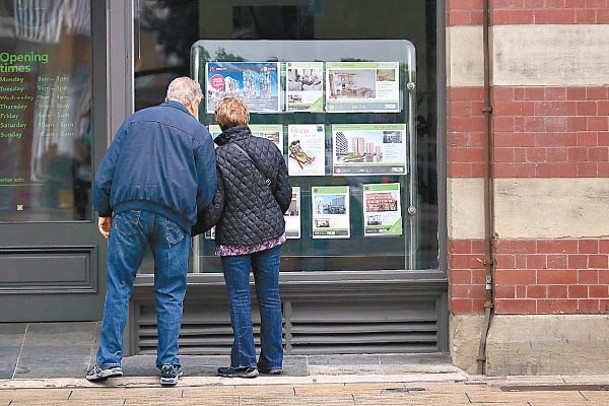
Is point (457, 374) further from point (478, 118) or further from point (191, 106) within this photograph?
point (191, 106)

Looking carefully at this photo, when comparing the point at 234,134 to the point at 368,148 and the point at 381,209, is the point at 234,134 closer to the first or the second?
the point at 368,148

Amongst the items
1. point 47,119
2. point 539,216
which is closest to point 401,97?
point 539,216

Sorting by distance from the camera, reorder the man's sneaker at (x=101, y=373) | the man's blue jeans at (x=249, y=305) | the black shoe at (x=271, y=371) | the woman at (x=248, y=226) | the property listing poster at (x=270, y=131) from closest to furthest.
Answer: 1. the man's sneaker at (x=101, y=373)
2. the woman at (x=248, y=226)
3. the man's blue jeans at (x=249, y=305)
4. the black shoe at (x=271, y=371)
5. the property listing poster at (x=270, y=131)

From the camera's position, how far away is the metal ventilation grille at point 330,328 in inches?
308

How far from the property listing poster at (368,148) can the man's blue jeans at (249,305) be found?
3.21 feet

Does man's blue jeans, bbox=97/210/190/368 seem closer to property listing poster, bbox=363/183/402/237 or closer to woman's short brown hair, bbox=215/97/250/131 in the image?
woman's short brown hair, bbox=215/97/250/131

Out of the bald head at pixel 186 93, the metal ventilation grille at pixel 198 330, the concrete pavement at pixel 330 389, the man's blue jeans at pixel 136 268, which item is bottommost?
the concrete pavement at pixel 330 389

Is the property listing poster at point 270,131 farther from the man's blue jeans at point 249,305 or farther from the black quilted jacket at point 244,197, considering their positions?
the man's blue jeans at point 249,305

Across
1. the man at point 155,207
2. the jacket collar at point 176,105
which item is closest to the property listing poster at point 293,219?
the man at point 155,207

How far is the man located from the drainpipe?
5.86ft

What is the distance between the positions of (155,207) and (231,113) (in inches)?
31.2

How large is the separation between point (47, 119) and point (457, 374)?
382 cm

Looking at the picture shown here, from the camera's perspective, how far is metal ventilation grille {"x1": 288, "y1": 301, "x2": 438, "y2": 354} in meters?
7.86

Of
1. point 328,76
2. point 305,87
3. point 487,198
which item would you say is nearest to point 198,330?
point 305,87
